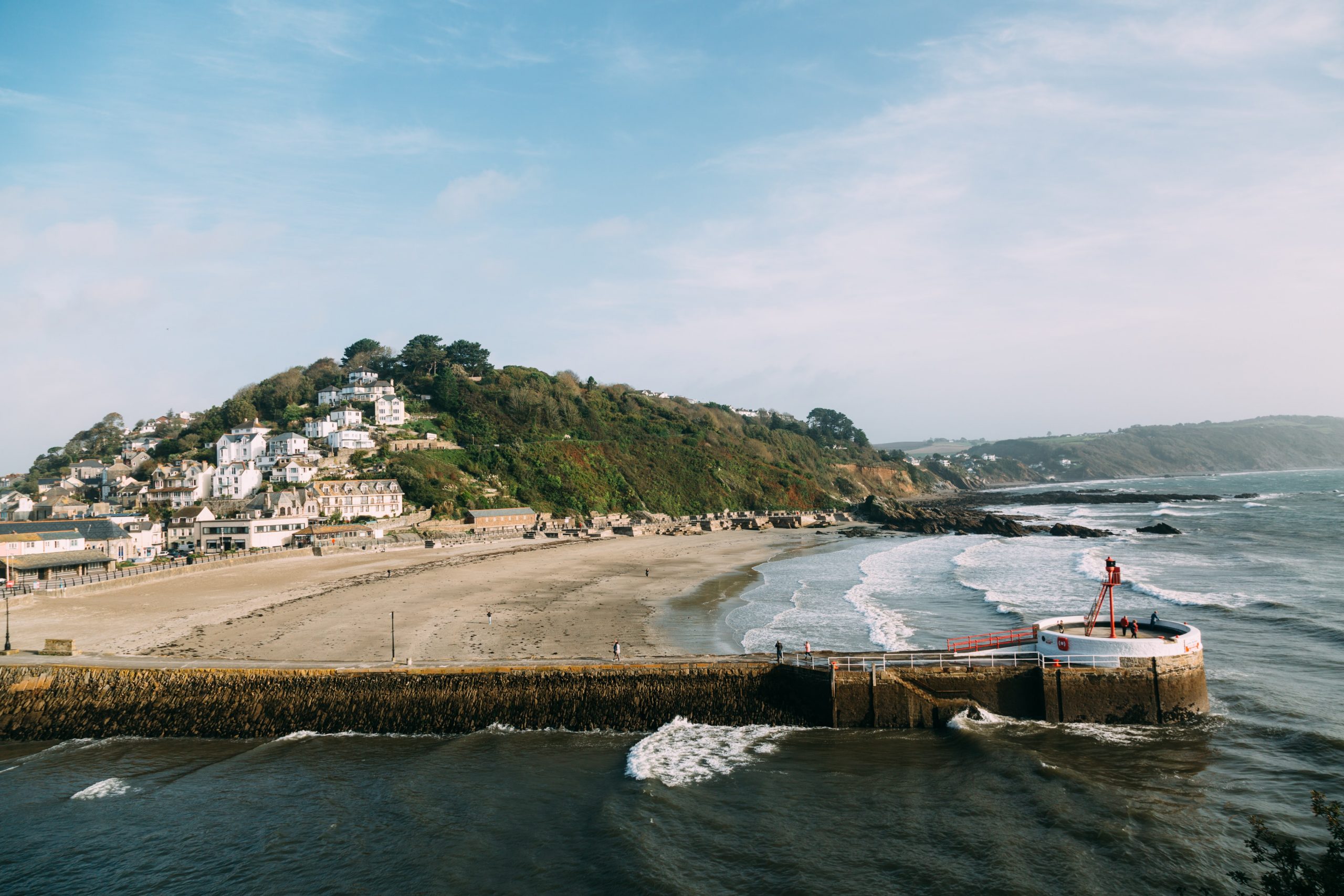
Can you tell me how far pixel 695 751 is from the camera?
19734mm

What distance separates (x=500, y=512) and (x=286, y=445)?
2989 centimetres

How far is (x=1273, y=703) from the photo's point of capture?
22.1 m

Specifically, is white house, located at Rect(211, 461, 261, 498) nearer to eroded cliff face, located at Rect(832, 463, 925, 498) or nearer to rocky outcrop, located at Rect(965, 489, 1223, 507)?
eroded cliff face, located at Rect(832, 463, 925, 498)

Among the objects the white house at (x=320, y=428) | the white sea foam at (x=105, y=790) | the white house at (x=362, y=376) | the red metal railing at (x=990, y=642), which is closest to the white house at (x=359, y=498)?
the white house at (x=320, y=428)

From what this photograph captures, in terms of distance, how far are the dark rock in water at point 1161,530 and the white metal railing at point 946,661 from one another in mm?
56728

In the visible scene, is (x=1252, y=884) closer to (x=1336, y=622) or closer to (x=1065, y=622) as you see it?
(x=1065, y=622)

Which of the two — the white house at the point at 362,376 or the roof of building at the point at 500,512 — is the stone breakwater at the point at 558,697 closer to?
the roof of building at the point at 500,512

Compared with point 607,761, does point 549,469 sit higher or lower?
higher

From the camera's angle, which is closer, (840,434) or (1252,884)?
(1252,884)

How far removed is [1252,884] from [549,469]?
3437 inches

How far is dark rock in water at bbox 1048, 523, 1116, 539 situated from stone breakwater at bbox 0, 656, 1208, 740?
53870 millimetres

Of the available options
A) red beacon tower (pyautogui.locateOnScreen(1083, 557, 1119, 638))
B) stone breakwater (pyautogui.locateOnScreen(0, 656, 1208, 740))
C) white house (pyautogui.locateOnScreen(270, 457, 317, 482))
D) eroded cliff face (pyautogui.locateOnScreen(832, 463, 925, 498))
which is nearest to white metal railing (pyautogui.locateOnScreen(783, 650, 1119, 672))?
stone breakwater (pyautogui.locateOnScreen(0, 656, 1208, 740))

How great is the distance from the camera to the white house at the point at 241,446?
83.4 metres

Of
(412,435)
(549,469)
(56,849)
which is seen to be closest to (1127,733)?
(56,849)
